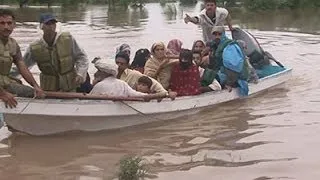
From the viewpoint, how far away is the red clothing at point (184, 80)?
8.65 m

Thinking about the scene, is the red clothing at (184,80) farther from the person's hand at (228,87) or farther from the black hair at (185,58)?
the person's hand at (228,87)

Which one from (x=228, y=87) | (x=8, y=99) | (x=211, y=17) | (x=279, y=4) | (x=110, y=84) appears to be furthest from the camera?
(x=279, y=4)

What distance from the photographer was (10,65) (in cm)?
676

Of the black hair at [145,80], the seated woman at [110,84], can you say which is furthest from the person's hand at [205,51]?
the seated woman at [110,84]

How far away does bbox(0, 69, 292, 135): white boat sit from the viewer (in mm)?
6957

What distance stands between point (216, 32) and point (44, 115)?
3752 millimetres

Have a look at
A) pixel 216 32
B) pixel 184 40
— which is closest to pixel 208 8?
pixel 216 32

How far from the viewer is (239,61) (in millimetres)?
9250

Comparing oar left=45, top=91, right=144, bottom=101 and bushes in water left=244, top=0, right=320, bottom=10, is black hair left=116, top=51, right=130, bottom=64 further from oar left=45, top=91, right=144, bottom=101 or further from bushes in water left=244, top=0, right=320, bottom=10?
bushes in water left=244, top=0, right=320, bottom=10

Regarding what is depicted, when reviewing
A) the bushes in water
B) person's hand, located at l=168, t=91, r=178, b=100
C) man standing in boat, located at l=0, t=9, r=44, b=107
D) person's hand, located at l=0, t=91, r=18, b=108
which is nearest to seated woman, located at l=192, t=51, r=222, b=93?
person's hand, located at l=168, t=91, r=178, b=100

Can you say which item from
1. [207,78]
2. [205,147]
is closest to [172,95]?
[205,147]

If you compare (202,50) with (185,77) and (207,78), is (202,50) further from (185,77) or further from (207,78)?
(185,77)

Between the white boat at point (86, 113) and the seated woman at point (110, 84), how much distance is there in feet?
0.44

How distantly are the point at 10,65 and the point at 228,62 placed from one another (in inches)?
149
